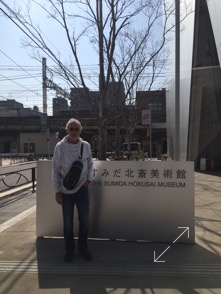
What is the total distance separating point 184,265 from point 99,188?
6.35 ft

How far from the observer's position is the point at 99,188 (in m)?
7.17

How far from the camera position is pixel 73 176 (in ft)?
20.2

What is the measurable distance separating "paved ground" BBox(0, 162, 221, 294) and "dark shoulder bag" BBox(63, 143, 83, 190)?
100cm

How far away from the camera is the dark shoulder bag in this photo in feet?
20.2

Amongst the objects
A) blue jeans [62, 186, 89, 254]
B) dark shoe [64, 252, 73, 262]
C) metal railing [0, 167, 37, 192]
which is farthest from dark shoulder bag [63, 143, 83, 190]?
metal railing [0, 167, 37, 192]

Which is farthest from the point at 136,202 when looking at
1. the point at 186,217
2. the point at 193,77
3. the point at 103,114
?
the point at 193,77

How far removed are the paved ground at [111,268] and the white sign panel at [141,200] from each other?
0.21m

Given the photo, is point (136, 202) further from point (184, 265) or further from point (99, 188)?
point (184, 265)

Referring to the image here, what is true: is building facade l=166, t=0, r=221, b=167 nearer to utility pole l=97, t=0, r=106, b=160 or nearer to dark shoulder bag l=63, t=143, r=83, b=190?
utility pole l=97, t=0, r=106, b=160

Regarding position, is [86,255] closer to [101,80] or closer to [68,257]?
[68,257]

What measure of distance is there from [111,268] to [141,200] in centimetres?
156

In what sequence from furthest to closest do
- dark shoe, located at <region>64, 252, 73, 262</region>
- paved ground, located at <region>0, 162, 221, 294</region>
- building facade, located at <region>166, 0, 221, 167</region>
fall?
building facade, located at <region>166, 0, 221, 167</region> → dark shoe, located at <region>64, 252, 73, 262</region> → paved ground, located at <region>0, 162, 221, 294</region>

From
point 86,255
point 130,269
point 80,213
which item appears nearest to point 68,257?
point 86,255

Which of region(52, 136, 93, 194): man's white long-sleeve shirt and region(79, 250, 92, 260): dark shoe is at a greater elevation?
region(52, 136, 93, 194): man's white long-sleeve shirt
